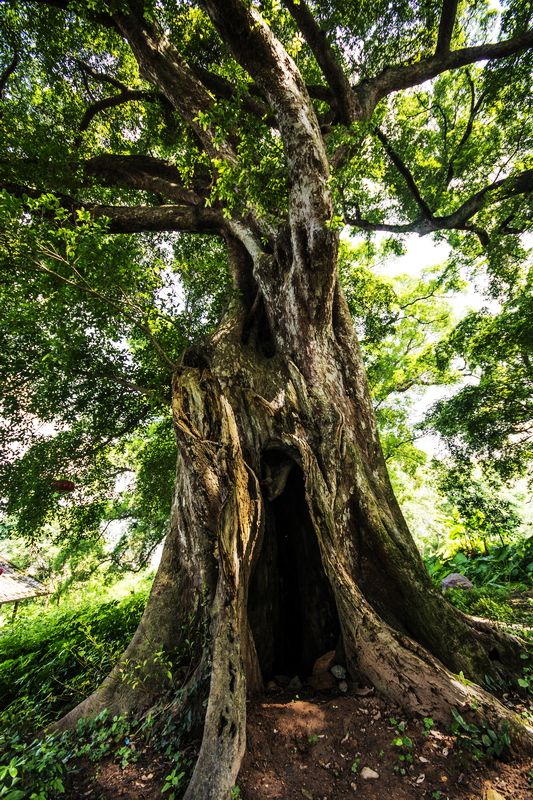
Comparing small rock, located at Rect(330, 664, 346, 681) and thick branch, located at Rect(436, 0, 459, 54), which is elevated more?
thick branch, located at Rect(436, 0, 459, 54)

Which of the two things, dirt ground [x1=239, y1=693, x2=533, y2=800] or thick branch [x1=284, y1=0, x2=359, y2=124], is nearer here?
dirt ground [x1=239, y1=693, x2=533, y2=800]

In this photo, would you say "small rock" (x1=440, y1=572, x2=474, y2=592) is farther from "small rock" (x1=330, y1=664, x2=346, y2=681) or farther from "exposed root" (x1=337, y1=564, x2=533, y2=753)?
"exposed root" (x1=337, y1=564, x2=533, y2=753)

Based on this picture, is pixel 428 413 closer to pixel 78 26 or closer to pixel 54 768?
pixel 54 768

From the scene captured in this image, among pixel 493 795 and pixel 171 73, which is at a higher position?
pixel 171 73

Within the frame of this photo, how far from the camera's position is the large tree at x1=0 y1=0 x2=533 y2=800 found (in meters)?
2.52

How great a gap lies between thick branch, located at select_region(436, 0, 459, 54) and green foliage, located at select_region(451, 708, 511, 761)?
347 inches

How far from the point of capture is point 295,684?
106 inches

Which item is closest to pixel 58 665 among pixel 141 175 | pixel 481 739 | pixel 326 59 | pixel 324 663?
pixel 324 663

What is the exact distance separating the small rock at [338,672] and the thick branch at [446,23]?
8903 mm

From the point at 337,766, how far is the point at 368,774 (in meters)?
0.17

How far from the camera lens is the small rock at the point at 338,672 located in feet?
8.42

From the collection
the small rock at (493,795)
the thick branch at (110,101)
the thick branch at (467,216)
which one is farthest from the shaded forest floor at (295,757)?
the thick branch at (110,101)

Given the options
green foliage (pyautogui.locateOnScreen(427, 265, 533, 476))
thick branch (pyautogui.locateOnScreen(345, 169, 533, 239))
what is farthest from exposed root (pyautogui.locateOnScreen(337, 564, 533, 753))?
thick branch (pyautogui.locateOnScreen(345, 169, 533, 239))

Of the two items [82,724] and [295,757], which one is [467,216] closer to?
[295,757]
